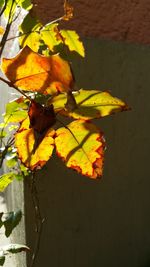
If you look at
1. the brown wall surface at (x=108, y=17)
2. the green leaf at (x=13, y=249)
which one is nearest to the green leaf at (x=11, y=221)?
the green leaf at (x=13, y=249)

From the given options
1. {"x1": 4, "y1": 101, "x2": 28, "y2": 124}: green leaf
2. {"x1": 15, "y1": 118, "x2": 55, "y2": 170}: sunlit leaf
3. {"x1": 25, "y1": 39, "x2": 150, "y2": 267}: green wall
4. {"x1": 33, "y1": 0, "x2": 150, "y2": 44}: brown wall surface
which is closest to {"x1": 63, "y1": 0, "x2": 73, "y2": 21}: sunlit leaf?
{"x1": 4, "y1": 101, "x2": 28, "y2": 124}: green leaf

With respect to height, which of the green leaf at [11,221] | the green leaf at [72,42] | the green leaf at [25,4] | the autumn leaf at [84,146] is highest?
the green leaf at [25,4]

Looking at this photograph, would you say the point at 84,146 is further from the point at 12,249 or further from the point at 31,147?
the point at 12,249

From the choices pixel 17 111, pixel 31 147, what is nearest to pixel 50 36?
pixel 17 111

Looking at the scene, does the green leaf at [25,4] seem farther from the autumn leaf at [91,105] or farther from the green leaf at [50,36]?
the autumn leaf at [91,105]

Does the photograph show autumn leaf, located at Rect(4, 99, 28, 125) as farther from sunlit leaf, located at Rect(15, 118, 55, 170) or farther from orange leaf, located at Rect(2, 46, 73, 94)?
orange leaf, located at Rect(2, 46, 73, 94)

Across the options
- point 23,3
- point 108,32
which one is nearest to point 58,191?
point 108,32
